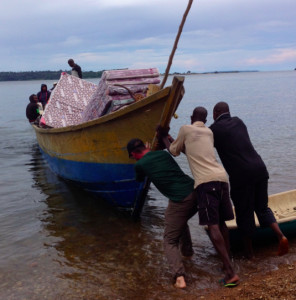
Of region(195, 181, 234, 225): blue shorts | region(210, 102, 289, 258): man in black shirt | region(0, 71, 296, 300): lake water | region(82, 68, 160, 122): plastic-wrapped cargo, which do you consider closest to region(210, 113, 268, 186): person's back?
region(210, 102, 289, 258): man in black shirt

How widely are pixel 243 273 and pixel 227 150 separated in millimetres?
1505

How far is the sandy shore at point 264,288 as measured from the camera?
13.0 feet

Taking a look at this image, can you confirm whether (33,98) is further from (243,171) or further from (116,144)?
(243,171)

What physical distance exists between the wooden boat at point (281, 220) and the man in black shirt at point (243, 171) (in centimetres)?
47

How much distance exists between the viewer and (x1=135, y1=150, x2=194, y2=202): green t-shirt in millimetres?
4473

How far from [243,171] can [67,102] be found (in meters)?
7.40

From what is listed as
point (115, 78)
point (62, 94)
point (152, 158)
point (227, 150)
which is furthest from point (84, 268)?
point (62, 94)

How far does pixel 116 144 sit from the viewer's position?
673cm

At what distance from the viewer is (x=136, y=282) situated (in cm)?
503

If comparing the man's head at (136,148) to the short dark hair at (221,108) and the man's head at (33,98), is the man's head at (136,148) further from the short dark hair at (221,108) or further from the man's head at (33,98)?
the man's head at (33,98)

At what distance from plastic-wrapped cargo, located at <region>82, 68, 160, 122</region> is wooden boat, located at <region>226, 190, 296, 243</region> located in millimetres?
2833

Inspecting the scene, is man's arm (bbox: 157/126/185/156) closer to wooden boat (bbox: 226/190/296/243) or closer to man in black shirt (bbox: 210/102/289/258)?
man in black shirt (bbox: 210/102/289/258)

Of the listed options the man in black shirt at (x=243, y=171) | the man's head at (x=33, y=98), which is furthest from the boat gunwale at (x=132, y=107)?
the man's head at (x=33, y=98)

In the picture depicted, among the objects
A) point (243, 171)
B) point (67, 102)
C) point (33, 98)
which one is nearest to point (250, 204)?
point (243, 171)
